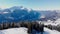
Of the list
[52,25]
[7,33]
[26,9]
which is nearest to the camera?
[7,33]

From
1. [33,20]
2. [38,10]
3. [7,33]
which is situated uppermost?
[38,10]

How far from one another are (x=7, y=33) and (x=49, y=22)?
996 millimetres

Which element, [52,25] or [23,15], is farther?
[52,25]

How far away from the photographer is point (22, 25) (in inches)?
124

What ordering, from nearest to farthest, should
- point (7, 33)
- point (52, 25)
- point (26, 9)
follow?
point (7, 33), point (26, 9), point (52, 25)

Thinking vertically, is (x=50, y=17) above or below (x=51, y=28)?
above

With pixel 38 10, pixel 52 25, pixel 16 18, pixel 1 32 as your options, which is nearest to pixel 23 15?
pixel 16 18

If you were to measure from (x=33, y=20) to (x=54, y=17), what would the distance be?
49 cm

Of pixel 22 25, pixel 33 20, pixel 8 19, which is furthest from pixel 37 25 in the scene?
pixel 8 19

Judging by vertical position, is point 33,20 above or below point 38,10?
below

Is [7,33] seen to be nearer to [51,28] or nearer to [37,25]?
[37,25]

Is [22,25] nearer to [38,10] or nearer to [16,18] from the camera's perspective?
[16,18]

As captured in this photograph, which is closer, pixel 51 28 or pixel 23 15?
pixel 23 15

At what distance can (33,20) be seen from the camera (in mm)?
3164
